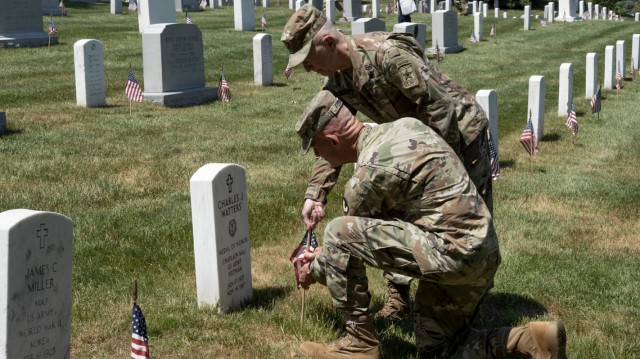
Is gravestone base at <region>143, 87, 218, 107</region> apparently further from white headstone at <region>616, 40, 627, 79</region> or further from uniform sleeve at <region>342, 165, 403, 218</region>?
uniform sleeve at <region>342, 165, 403, 218</region>

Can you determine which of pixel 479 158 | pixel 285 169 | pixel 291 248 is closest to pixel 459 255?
pixel 479 158

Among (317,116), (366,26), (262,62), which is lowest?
(262,62)

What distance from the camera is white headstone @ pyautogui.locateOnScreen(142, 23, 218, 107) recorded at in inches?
601

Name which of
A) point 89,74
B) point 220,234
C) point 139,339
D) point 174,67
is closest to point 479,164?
point 220,234

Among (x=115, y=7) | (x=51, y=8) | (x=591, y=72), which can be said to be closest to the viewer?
(x=591, y=72)

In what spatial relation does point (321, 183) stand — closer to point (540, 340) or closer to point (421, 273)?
point (421, 273)

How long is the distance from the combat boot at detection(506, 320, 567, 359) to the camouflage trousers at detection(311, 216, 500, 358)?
124 millimetres

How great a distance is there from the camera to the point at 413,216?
4375 mm

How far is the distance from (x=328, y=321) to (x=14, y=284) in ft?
6.67

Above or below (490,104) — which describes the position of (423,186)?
above

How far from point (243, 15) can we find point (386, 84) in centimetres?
2333

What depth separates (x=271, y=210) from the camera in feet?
27.8

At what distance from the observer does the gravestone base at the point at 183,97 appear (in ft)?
49.6

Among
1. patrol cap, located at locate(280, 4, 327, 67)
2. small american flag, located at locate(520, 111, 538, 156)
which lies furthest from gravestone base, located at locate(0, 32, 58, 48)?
patrol cap, located at locate(280, 4, 327, 67)
